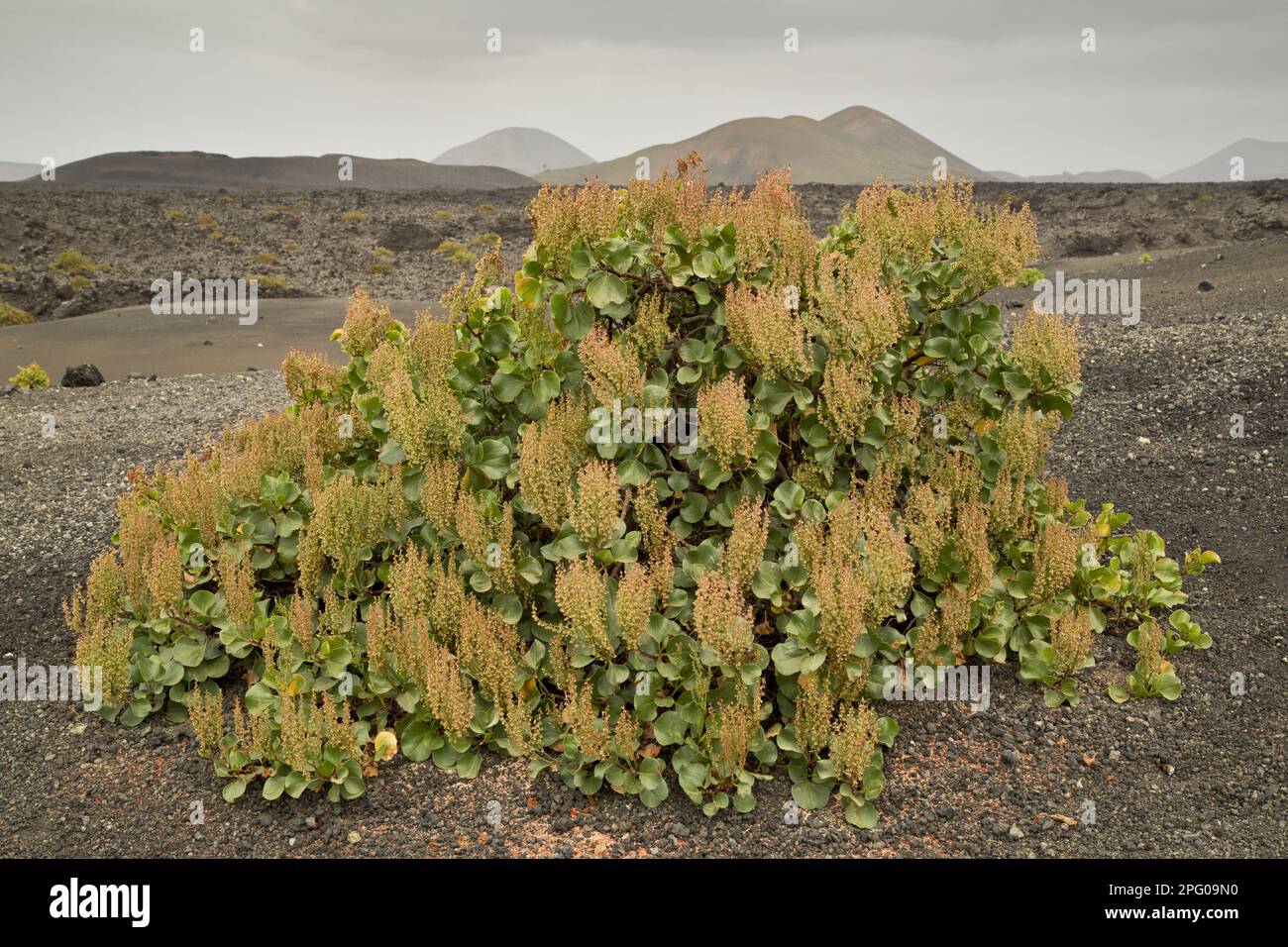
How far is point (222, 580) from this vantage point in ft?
15.9

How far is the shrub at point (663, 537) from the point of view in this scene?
13.6ft

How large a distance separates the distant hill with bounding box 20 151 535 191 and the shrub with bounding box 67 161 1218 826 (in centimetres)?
8291

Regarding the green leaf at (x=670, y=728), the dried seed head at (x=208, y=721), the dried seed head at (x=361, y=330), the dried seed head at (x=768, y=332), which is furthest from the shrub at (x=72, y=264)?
the green leaf at (x=670, y=728)

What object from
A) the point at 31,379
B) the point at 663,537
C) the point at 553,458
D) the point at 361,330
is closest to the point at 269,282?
the point at 31,379

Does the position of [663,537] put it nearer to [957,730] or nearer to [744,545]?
[744,545]

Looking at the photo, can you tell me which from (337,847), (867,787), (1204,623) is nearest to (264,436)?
(337,847)

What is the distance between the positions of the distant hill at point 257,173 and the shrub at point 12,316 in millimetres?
64288

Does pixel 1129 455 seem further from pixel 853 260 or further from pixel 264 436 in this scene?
pixel 264 436

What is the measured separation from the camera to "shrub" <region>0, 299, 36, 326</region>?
22031 mm

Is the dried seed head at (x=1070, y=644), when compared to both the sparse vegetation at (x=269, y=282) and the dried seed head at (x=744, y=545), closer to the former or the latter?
the dried seed head at (x=744, y=545)

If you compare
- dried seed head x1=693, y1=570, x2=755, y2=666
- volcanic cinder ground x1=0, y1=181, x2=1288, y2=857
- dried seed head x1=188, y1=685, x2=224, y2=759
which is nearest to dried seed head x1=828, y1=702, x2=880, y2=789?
volcanic cinder ground x1=0, y1=181, x2=1288, y2=857

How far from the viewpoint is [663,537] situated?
4375 millimetres

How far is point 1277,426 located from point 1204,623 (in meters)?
3.27

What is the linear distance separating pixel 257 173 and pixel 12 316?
78.3 metres
